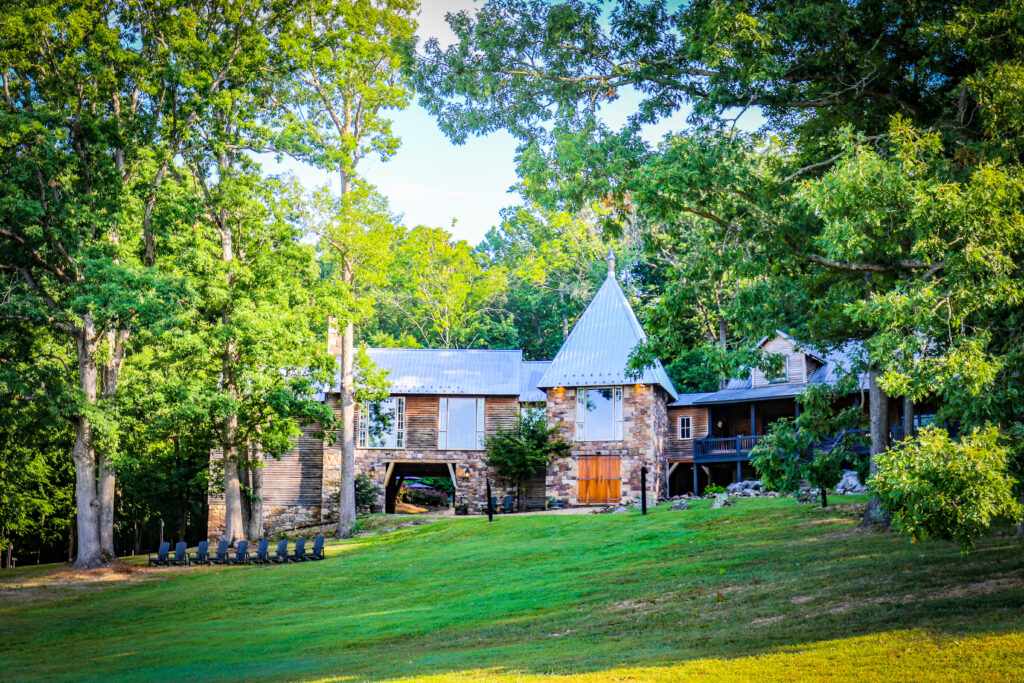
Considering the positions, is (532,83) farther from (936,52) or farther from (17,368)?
(17,368)

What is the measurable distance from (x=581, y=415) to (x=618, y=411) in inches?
55.6

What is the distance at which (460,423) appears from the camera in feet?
123

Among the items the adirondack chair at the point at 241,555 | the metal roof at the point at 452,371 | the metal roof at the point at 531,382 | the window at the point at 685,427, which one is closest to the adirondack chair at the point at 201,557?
the adirondack chair at the point at 241,555

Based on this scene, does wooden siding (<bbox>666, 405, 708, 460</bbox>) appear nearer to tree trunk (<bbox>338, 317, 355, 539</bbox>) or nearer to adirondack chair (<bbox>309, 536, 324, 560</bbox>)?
tree trunk (<bbox>338, 317, 355, 539</bbox>)

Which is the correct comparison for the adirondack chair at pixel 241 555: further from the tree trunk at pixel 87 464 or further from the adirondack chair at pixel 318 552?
the tree trunk at pixel 87 464

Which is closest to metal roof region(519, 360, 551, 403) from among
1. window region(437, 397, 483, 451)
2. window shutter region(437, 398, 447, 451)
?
window region(437, 397, 483, 451)

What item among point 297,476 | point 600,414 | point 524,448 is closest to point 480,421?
point 524,448

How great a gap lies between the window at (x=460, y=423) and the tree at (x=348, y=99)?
5.32 meters

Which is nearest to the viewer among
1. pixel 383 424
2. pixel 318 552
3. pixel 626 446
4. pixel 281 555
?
pixel 281 555

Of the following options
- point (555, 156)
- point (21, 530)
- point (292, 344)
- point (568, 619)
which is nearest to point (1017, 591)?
point (568, 619)

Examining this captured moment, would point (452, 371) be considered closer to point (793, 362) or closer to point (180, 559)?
point (793, 362)

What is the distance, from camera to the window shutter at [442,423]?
3728 cm

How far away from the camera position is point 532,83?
16.5m

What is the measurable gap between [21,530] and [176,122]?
18.5m
